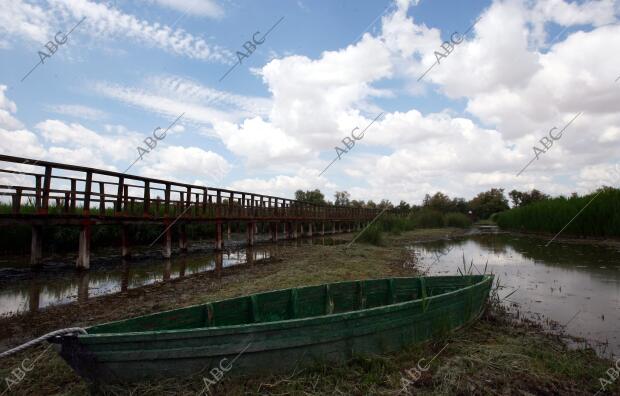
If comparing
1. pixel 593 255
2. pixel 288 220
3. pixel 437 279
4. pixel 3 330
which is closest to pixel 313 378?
pixel 437 279

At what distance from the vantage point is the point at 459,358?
461 cm

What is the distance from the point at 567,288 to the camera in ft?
32.6

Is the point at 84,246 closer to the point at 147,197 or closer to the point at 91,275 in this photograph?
the point at 91,275

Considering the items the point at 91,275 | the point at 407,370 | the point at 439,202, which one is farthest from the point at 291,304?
the point at 439,202

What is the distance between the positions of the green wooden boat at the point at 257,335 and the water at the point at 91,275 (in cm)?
496

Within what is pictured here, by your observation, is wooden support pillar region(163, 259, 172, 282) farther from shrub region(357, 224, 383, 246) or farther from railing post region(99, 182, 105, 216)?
shrub region(357, 224, 383, 246)

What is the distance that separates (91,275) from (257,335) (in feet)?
30.4

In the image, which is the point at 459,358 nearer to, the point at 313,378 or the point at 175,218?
the point at 313,378

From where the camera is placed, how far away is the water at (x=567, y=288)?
21.9 feet

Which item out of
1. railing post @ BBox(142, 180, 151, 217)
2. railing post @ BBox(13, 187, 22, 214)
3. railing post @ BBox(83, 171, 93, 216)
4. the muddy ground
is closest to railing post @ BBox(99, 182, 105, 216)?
railing post @ BBox(83, 171, 93, 216)

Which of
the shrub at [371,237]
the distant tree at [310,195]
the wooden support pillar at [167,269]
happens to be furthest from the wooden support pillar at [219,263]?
the distant tree at [310,195]

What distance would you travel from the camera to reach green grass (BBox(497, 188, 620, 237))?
21.0 meters

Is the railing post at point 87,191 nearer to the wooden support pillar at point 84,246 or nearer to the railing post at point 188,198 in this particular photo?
the wooden support pillar at point 84,246

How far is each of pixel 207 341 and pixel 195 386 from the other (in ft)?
1.37
